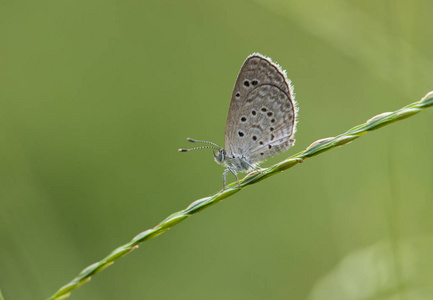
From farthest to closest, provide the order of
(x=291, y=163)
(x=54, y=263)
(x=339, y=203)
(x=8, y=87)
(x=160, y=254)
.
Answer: (x=8, y=87), (x=160, y=254), (x=339, y=203), (x=54, y=263), (x=291, y=163)

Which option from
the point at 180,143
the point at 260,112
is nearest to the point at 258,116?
the point at 260,112

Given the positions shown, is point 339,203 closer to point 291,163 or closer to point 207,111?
point 207,111

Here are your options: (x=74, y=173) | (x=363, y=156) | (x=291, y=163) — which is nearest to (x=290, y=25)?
(x=363, y=156)

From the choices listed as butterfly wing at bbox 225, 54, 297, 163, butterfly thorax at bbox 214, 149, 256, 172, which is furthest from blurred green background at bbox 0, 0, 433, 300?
butterfly thorax at bbox 214, 149, 256, 172

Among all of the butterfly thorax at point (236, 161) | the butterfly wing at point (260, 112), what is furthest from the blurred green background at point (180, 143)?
the butterfly thorax at point (236, 161)

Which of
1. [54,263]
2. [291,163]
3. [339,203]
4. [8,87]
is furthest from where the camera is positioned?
[8,87]

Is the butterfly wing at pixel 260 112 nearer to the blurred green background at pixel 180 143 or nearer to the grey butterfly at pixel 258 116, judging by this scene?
the grey butterfly at pixel 258 116

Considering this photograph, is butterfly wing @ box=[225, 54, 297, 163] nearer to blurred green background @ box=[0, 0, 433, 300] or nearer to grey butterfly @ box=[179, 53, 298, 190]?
grey butterfly @ box=[179, 53, 298, 190]
